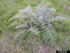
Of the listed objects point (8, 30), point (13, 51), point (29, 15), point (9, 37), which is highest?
point (29, 15)

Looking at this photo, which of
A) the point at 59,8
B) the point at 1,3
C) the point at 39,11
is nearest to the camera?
the point at 39,11

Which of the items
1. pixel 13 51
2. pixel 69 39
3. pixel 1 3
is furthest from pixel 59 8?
pixel 1 3

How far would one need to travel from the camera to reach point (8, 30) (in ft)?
9.91

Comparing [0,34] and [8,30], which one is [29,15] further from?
[0,34]

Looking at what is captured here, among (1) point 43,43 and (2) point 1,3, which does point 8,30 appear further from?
(2) point 1,3

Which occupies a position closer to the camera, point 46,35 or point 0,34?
point 46,35

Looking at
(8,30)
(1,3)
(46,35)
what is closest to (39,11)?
(46,35)

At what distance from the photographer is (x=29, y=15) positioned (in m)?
2.92

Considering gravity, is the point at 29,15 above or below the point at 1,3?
below

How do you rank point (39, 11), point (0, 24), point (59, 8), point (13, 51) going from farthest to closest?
1. point (59, 8)
2. point (0, 24)
3. point (39, 11)
4. point (13, 51)

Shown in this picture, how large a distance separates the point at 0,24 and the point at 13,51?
1.45 metres

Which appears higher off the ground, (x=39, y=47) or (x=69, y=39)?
(x=69, y=39)

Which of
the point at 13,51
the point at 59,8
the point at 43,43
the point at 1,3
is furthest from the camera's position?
the point at 1,3

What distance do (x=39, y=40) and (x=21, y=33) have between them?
2.46 feet
